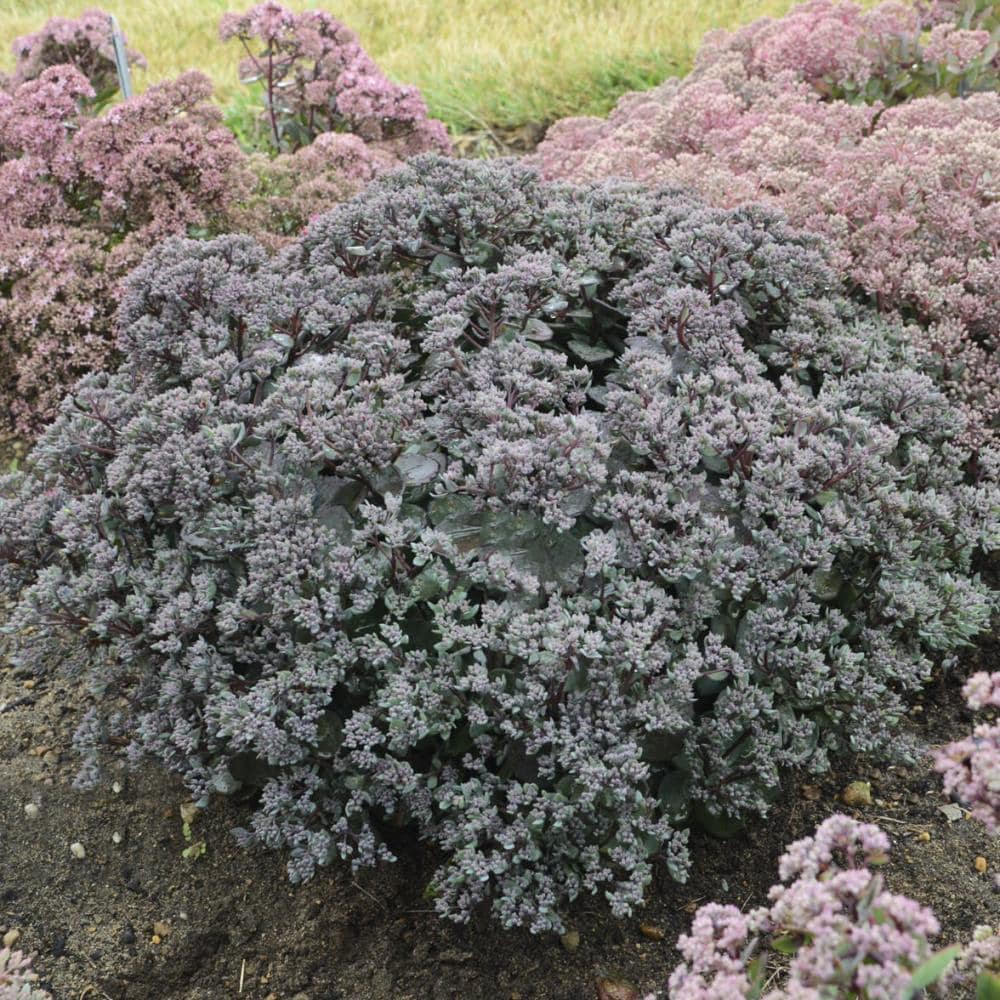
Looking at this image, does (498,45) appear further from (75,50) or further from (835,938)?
(835,938)

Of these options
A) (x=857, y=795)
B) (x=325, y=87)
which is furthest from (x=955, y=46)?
(x=857, y=795)

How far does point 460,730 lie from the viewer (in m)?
2.01

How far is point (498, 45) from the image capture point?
6.74 m

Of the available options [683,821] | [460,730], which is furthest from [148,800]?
[683,821]

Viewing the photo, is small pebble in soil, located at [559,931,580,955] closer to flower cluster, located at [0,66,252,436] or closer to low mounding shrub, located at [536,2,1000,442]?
low mounding shrub, located at [536,2,1000,442]

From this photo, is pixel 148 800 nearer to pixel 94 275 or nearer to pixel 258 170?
pixel 94 275

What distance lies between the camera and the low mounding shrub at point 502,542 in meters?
1.90

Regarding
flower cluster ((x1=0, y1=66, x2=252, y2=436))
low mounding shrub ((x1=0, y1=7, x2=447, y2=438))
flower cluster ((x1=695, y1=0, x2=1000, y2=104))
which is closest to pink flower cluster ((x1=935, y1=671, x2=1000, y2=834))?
low mounding shrub ((x1=0, y1=7, x2=447, y2=438))

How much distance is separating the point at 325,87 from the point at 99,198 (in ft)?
3.45

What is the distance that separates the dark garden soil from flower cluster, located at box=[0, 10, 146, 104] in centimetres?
295

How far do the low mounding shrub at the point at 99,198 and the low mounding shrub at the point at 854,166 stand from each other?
1.06 metres

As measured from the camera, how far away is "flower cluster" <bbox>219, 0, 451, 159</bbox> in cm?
407

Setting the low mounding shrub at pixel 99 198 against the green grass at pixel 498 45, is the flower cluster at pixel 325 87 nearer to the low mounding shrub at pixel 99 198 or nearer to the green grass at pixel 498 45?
the low mounding shrub at pixel 99 198

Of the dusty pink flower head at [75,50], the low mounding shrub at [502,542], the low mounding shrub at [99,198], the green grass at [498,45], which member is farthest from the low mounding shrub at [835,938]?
the green grass at [498,45]
